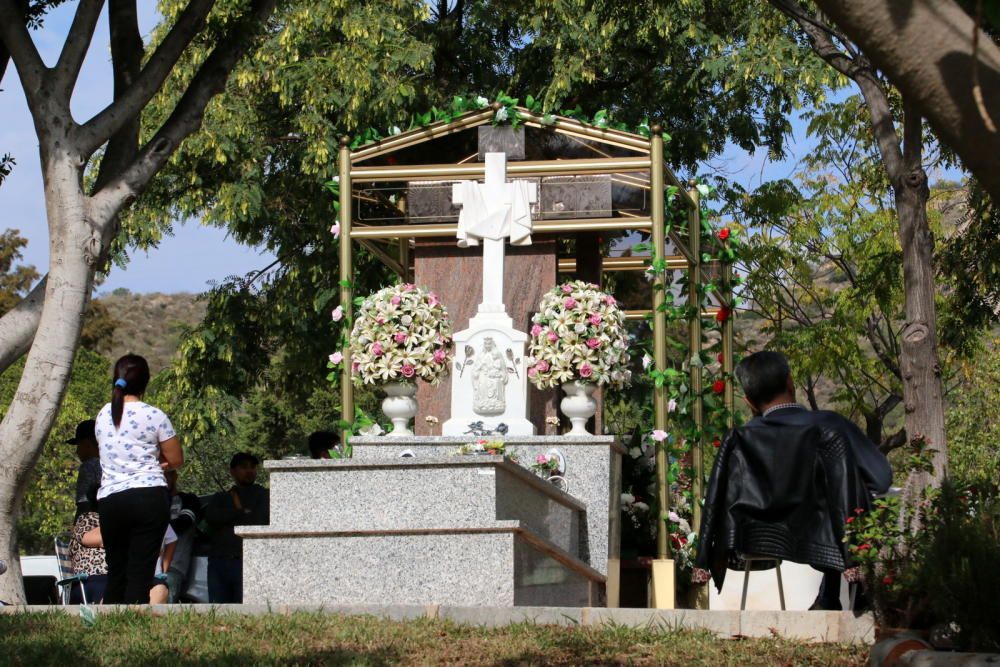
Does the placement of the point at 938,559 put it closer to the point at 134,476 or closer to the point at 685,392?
the point at 134,476

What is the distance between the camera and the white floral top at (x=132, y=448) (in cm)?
846

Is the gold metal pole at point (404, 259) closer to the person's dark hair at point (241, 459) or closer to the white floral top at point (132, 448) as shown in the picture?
the person's dark hair at point (241, 459)

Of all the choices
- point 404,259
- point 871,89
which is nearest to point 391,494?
point 404,259

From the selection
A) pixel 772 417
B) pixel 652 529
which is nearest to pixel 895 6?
pixel 772 417

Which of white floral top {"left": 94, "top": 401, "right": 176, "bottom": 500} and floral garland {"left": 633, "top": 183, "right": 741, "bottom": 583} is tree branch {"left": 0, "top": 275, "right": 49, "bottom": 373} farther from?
floral garland {"left": 633, "top": 183, "right": 741, "bottom": 583}

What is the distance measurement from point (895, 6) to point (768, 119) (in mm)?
18516

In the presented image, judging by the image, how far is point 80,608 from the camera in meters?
7.54

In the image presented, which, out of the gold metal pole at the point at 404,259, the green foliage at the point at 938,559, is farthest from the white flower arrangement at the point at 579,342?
the green foliage at the point at 938,559

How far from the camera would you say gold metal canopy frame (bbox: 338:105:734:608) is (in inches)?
471

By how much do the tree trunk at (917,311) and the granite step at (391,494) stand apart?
12.3ft

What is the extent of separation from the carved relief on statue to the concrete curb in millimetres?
3790

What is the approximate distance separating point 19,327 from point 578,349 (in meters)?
4.29

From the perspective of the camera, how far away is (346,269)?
12.7 m

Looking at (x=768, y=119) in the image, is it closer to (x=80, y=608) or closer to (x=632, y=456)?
(x=632, y=456)
